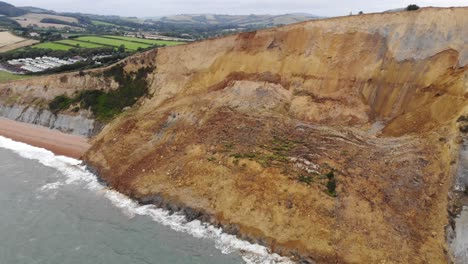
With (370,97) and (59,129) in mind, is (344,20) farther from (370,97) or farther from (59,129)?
(59,129)

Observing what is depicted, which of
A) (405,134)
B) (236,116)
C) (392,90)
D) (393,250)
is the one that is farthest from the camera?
(236,116)

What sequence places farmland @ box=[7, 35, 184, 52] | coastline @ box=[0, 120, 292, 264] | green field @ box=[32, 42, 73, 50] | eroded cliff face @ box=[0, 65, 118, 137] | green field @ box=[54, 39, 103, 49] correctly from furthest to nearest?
green field @ box=[54, 39, 103, 49]
green field @ box=[32, 42, 73, 50]
farmland @ box=[7, 35, 184, 52]
eroded cliff face @ box=[0, 65, 118, 137]
coastline @ box=[0, 120, 292, 264]

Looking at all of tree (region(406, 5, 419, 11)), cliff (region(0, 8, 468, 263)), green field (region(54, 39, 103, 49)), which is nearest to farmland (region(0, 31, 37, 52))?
green field (region(54, 39, 103, 49))

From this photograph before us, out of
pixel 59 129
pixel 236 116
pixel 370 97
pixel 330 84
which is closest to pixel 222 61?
pixel 236 116

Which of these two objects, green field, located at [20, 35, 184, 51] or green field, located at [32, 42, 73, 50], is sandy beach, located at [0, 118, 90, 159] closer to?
green field, located at [20, 35, 184, 51]

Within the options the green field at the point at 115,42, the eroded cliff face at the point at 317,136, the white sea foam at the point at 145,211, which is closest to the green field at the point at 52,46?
the green field at the point at 115,42

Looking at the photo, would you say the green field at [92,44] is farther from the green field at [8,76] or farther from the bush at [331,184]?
the bush at [331,184]

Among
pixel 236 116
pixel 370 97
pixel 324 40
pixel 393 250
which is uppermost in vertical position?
pixel 324 40

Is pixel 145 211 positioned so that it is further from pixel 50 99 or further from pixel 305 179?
pixel 50 99
